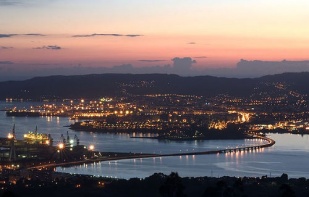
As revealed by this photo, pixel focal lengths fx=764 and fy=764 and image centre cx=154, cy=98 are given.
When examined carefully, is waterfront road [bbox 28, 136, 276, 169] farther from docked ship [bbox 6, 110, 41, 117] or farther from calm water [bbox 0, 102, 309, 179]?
docked ship [bbox 6, 110, 41, 117]

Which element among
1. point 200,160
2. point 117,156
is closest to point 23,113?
point 117,156

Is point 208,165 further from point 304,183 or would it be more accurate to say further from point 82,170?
point 304,183

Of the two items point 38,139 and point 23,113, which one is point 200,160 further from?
point 23,113

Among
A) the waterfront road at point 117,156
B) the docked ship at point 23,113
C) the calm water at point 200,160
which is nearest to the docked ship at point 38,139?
the calm water at point 200,160

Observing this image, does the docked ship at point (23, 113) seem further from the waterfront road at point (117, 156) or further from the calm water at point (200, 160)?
the waterfront road at point (117, 156)

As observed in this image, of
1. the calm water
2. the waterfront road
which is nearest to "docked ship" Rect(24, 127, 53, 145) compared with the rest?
the calm water

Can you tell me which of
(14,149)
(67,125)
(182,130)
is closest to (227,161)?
(14,149)

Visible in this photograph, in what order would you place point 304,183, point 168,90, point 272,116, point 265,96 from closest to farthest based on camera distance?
point 304,183, point 272,116, point 265,96, point 168,90

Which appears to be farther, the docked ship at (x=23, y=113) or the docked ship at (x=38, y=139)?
the docked ship at (x=23, y=113)
